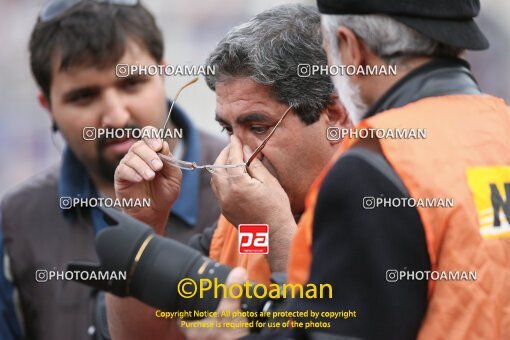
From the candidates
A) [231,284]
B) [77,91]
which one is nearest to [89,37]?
[77,91]

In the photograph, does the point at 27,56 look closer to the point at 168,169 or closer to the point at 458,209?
the point at 168,169

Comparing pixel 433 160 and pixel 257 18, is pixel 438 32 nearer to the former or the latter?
pixel 433 160

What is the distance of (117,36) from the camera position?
2408mm

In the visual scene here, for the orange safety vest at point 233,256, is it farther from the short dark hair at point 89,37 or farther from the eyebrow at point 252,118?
the short dark hair at point 89,37

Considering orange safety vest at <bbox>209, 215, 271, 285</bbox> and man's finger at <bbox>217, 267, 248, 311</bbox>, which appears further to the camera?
orange safety vest at <bbox>209, 215, 271, 285</bbox>

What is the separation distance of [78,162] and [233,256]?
65 cm

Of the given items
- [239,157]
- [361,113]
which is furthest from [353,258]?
[239,157]

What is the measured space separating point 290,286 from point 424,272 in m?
0.20

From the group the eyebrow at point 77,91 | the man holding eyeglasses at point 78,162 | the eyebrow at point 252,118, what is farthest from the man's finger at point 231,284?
the eyebrow at point 77,91

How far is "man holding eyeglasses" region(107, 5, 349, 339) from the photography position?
182cm

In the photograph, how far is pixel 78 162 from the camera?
2439 millimetres

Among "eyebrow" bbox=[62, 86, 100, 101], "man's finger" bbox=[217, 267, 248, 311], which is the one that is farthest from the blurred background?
"man's finger" bbox=[217, 267, 248, 311]

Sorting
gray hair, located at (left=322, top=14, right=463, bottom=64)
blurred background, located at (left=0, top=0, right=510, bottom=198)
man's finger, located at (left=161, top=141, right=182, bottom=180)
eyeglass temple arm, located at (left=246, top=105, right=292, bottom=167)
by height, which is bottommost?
blurred background, located at (left=0, top=0, right=510, bottom=198)

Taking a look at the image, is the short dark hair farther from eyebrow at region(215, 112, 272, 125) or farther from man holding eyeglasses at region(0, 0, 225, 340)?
eyebrow at region(215, 112, 272, 125)
